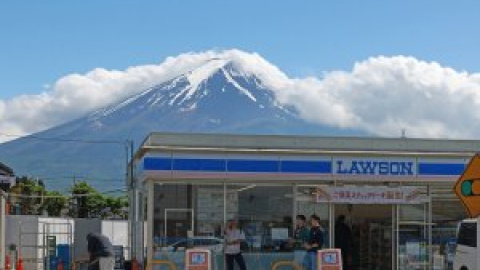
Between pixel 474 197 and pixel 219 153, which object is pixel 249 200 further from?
pixel 474 197

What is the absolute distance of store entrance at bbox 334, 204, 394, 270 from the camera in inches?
996

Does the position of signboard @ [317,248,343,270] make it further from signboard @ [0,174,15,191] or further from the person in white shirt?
signboard @ [0,174,15,191]

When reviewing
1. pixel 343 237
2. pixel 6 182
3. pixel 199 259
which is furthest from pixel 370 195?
pixel 6 182

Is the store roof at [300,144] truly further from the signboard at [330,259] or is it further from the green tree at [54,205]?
the green tree at [54,205]

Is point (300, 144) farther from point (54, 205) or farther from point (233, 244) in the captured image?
point (54, 205)

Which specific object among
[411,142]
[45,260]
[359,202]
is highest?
[411,142]

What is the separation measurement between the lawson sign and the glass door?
1.09 meters

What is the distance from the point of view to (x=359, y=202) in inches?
980

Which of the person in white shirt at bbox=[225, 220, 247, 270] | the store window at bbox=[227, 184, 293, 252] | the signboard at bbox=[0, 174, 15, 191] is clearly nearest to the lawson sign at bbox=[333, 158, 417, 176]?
the store window at bbox=[227, 184, 293, 252]

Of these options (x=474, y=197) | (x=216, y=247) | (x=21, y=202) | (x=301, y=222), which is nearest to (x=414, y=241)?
(x=301, y=222)

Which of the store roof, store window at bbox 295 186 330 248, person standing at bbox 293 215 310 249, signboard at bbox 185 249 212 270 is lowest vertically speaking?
signboard at bbox 185 249 212 270

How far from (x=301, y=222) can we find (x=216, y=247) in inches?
95.0

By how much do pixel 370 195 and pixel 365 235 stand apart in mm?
2157

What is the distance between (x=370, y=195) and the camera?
81.8 ft
